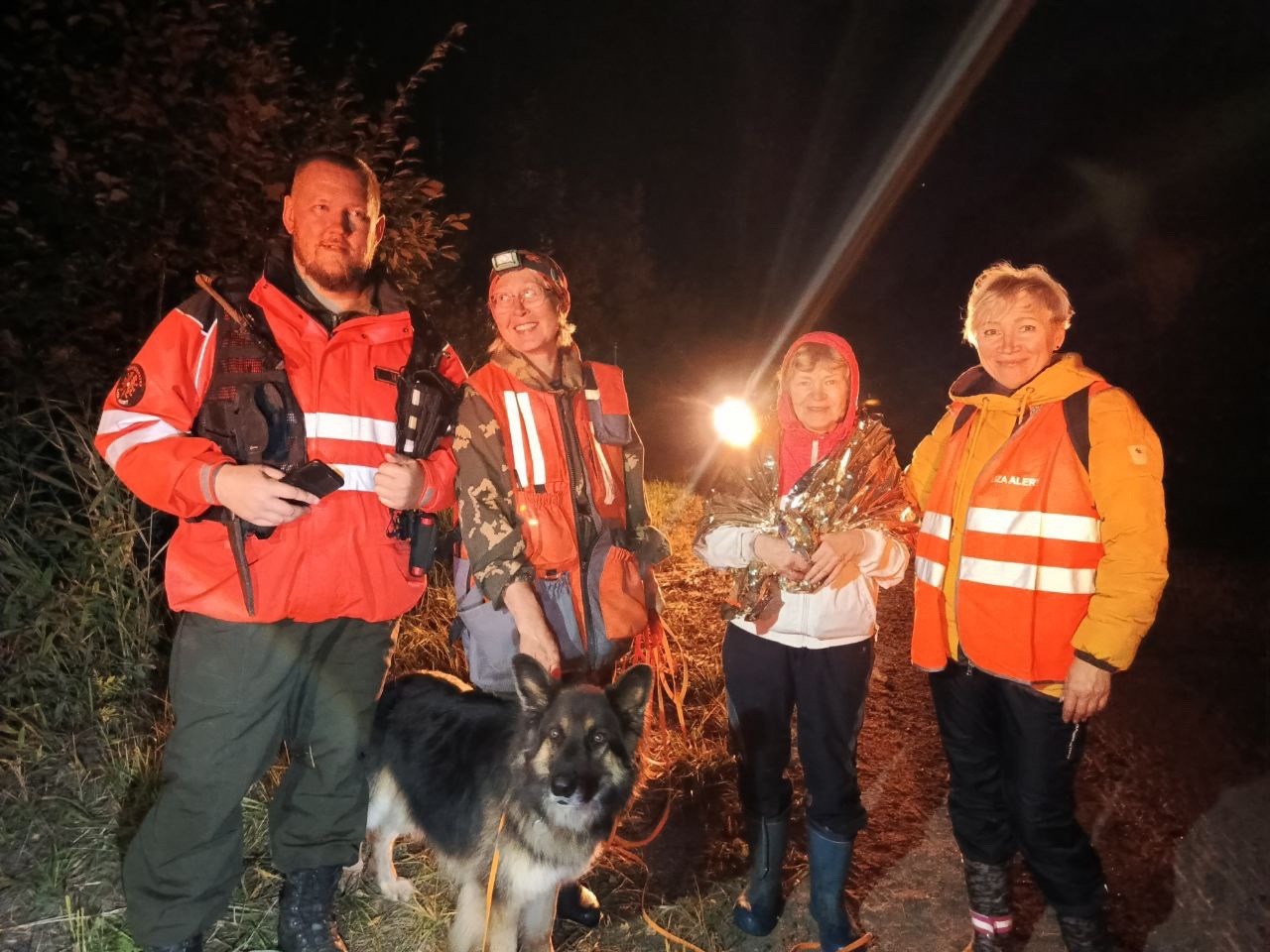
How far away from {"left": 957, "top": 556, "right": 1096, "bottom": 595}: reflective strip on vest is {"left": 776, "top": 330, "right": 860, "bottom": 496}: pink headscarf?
66 centimetres

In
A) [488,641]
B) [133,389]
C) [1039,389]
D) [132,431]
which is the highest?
[1039,389]

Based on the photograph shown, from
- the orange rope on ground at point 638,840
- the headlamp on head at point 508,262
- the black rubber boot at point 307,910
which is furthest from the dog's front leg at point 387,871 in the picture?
the headlamp on head at point 508,262

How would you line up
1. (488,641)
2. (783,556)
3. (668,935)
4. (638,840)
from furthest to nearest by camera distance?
(638,840) < (668,935) < (488,641) < (783,556)

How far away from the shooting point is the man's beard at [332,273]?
94.3 inches

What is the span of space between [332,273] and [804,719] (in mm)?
2329

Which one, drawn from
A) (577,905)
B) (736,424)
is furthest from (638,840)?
(736,424)

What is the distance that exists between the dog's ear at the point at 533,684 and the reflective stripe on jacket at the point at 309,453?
50 centimetres

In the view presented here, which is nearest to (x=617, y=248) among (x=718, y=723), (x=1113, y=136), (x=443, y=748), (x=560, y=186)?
(x=560, y=186)

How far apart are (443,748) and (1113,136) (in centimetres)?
1936

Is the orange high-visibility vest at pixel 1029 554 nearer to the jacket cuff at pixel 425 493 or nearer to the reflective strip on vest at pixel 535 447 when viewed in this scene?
the reflective strip on vest at pixel 535 447

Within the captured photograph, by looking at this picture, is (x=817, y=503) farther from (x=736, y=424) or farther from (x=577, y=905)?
(x=577, y=905)

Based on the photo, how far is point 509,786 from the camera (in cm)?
258

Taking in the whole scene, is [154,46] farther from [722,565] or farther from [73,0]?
[722,565]

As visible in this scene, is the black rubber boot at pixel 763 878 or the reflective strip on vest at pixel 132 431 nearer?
the reflective strip on vest at pixel 132 431
